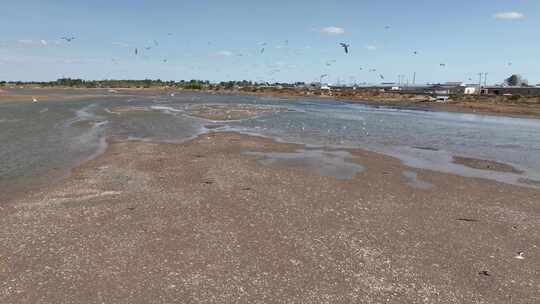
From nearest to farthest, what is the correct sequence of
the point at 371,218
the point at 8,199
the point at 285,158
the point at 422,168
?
the point at 371,218
the point at 8,199
the point at 422,168
the point at 285,158

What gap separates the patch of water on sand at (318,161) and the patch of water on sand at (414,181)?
2.49 metres

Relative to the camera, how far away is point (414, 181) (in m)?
19.2

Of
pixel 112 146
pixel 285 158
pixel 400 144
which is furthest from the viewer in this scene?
pixel 400 144

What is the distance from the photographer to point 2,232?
1161 centimetres

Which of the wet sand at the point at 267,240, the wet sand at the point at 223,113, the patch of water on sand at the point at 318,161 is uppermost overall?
the wet sand at the point at 223,113

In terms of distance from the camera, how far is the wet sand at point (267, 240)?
28.7 feet

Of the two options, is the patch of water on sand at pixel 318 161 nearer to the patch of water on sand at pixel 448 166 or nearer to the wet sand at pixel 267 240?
the wet sand at pixel 267 240

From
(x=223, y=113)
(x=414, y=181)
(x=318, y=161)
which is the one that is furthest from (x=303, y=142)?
(x=223, y=113)

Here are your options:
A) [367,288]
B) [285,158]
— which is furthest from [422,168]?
[367,288]

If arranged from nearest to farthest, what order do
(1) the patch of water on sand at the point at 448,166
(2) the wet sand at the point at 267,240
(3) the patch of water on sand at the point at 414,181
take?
(2) the wet sand at the point at 267,240
(3) the patch of water on sand at the point at 414,181
(1) the patch of water on sand at the point at 448,166

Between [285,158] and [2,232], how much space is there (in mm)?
16056

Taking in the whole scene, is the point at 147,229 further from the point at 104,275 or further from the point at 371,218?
the point at 371,218

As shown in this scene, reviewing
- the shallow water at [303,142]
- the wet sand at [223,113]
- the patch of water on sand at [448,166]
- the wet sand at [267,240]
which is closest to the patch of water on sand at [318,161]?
the shallow water at [303,142]

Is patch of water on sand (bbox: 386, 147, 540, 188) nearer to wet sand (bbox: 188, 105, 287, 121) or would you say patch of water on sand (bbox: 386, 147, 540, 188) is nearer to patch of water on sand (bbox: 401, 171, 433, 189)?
patch of water on sand (bbox: 401, 171, 433, 189)
